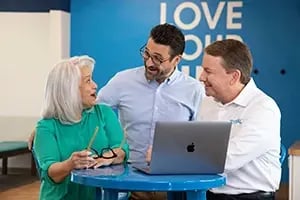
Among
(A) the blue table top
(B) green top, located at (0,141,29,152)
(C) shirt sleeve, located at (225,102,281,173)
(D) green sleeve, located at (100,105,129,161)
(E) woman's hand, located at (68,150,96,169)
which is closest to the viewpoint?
(A) the blue table top

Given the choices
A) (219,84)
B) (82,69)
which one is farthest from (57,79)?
(219,84)

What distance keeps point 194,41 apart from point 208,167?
5106 millimetres

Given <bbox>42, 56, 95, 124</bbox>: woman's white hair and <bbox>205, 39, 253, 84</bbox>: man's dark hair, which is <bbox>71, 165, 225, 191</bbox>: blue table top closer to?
<bbox>42, 56, 95, 124</bbox>: woman's white hair

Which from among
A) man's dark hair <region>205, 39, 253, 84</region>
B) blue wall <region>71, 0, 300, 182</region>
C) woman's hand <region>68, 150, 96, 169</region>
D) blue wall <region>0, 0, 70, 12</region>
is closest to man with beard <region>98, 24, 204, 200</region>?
man's dark hair <region>205, 39, 253, 84</region>

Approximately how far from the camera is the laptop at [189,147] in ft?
8.43

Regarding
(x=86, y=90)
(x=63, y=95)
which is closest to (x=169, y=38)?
(x=86, y=90)

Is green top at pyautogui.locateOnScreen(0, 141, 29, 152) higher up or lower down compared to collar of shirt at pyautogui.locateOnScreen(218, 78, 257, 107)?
lower down

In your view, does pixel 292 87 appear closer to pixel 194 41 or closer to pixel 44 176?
pixel 194 41

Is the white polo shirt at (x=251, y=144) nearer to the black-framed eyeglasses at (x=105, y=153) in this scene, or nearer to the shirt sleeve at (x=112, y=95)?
the black-framed eyeglasses at (x=105, y=153)

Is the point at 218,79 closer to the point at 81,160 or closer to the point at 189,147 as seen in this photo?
the point at 189,147

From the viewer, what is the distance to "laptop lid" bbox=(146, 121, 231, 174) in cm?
257

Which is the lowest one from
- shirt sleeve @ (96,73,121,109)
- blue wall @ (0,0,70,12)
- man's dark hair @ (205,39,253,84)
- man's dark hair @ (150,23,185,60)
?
shirt sleeve @ (96,73,121,109)

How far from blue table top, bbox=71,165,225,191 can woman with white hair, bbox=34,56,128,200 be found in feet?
0.94

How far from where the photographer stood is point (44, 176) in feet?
9.95
